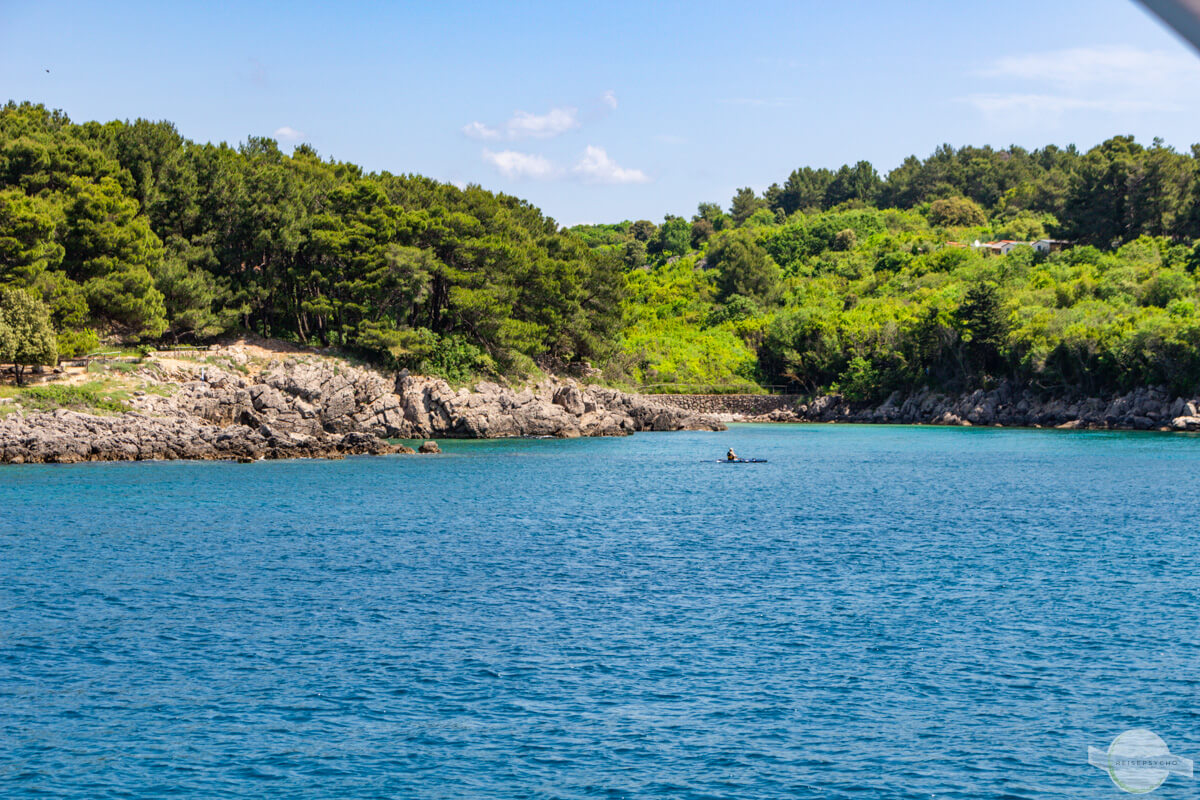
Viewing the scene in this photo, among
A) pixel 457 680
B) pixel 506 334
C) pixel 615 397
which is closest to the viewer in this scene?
pixel 457 680

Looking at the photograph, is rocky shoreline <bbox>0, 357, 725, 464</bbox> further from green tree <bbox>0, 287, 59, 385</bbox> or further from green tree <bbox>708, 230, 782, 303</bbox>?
green tree <bbox>708, 230, 782, 303</bbox>

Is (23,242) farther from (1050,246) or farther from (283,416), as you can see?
(1050,246)

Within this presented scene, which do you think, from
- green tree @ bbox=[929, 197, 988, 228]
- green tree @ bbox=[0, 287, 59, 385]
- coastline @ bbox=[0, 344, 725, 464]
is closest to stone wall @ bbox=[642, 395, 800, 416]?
coastline @ bbox=[0, 344, 725, 464]

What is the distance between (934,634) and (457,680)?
33.0ft

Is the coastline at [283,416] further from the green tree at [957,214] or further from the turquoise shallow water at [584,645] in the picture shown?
the green tree at [957,214]

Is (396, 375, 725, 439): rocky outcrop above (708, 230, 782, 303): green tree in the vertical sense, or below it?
below

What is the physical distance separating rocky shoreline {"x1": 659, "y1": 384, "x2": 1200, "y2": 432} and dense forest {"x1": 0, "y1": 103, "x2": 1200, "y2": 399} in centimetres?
162

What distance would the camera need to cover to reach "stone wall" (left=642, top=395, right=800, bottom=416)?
4117 inches

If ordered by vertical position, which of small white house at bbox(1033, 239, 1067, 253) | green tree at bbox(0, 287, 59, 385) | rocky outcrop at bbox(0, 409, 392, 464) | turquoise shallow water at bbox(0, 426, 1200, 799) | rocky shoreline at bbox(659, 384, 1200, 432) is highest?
small white house at bbox(1033, 239, 1067, 253)

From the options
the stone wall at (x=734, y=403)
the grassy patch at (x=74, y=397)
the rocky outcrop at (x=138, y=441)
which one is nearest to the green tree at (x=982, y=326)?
the stone wall at (x=734, y=403)

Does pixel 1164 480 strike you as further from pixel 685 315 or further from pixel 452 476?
pixel 685 315

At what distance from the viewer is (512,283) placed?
82.6 m

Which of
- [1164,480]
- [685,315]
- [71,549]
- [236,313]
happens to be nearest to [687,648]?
[71,549]

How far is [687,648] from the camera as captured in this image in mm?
20328
